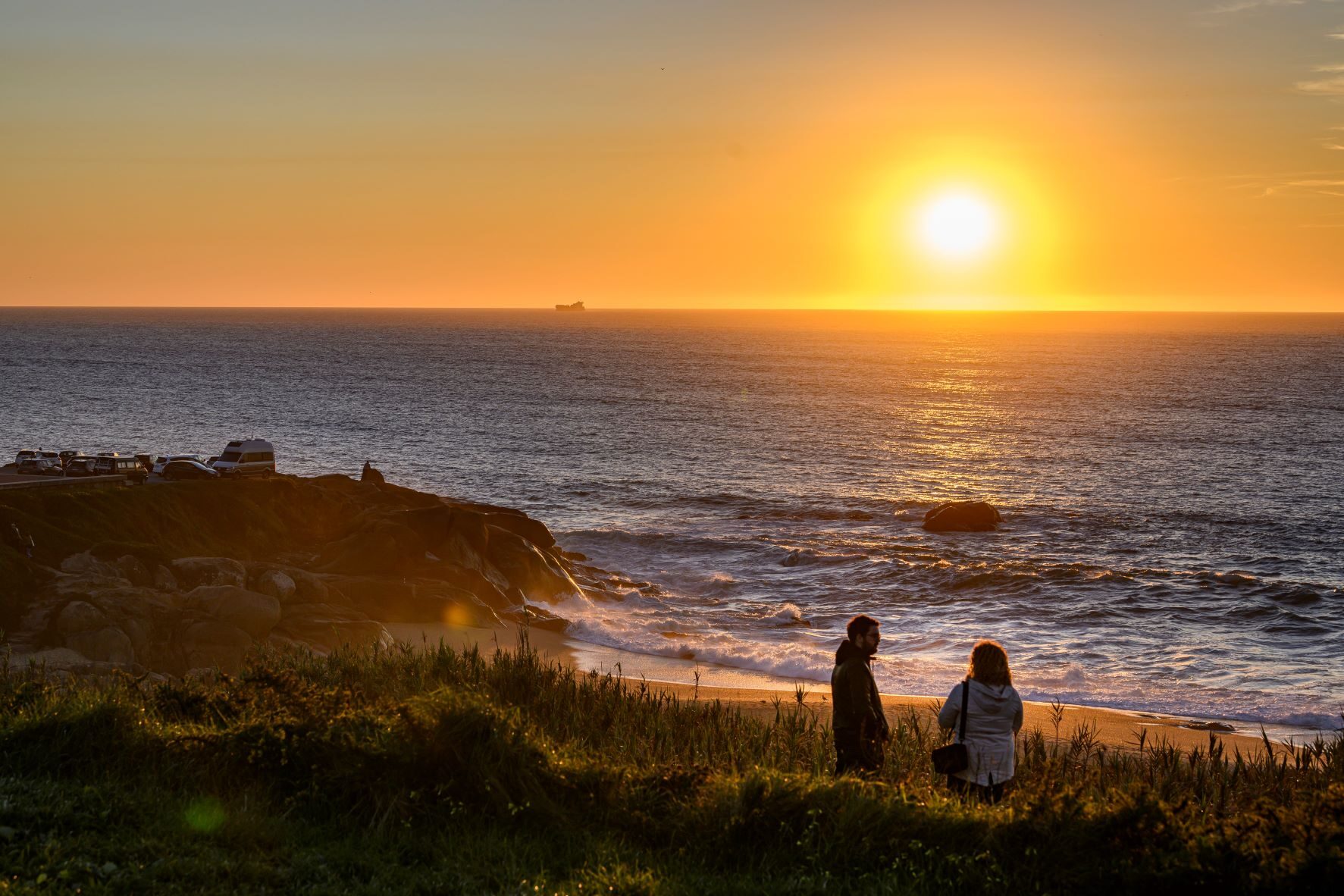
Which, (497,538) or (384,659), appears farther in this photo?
(497,538)

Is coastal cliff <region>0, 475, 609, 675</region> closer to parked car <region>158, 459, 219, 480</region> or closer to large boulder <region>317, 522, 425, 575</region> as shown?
large boulder <region>317, 522, 425, 575</region>

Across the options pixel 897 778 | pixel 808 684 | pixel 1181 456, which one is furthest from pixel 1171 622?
pixel 1181 456

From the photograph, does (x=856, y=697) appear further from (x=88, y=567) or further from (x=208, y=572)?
(x=88, y=567)

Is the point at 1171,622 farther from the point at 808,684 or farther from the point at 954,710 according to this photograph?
the point at 954,710

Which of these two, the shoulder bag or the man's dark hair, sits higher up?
the man's dark hair

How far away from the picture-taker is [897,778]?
10680 millimetres

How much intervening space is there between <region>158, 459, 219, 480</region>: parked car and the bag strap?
101 feet

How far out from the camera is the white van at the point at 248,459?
3712cm

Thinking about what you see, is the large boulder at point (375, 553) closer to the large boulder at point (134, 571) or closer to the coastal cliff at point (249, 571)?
the coastal cliff at point (249, 571)

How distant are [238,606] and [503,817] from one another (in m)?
15.2

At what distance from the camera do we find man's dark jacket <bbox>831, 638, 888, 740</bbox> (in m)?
9.70

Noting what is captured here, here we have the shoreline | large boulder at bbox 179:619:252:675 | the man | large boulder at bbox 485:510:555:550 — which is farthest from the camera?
large boulder at bbox 485:510:555:550

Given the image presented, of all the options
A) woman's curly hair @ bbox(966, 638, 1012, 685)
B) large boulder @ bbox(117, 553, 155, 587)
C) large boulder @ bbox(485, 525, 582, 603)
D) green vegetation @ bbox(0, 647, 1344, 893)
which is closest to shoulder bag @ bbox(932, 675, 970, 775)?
woman's curly hair @ bbox(966, 638, 1012, 685)

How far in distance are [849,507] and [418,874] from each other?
146 feet
